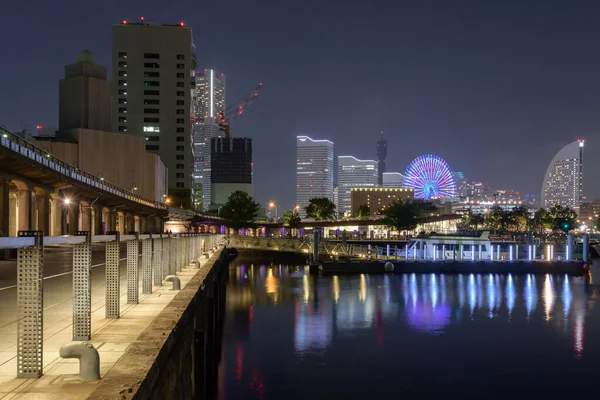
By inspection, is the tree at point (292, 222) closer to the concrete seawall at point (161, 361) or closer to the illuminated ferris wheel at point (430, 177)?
the illuminated ferris wheel at point (430, 177)

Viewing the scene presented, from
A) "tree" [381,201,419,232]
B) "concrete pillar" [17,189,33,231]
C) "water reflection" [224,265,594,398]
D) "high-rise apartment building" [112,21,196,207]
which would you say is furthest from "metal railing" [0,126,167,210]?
"tree" [381,201,419,232]

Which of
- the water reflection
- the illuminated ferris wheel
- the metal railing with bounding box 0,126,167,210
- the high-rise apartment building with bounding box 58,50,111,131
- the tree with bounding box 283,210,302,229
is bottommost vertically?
the water reflection

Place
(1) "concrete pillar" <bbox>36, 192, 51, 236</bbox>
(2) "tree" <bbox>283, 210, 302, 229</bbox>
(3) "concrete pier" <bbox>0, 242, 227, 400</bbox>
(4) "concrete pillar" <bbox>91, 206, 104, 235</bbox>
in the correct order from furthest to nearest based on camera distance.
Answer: (2) "tree" <bbox>283, 210, 302, 229</bbox> < (4) "concrete pillar" <bbox>91, 206, 104, 235</bbox> < (1) "concrete pillar" <bbox>36, 192, 51, 236</bbox> < (3) "concrete pier" <bbox>0, 242, 227, 400</bbox>

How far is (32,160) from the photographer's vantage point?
51031 mm

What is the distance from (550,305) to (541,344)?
18.8 m

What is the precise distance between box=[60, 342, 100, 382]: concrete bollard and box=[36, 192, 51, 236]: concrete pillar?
186ft

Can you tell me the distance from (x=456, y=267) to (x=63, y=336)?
255ft

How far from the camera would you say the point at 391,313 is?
5291cm

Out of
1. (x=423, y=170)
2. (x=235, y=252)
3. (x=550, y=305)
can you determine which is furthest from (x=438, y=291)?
(x=423, y=170)

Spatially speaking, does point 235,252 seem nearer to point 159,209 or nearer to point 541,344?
point 159,209

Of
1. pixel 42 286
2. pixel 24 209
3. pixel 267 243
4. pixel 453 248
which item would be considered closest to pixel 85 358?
pixel 42 286

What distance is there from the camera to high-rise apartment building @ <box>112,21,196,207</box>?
7082 inches

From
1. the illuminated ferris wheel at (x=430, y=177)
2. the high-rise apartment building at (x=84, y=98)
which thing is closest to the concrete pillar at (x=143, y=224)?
the high-rise apartment building at (x=84, y=98)

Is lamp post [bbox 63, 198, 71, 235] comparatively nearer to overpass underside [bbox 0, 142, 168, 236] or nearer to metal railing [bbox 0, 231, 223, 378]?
overpass underside [bbox 0, 142, 168, 236]
